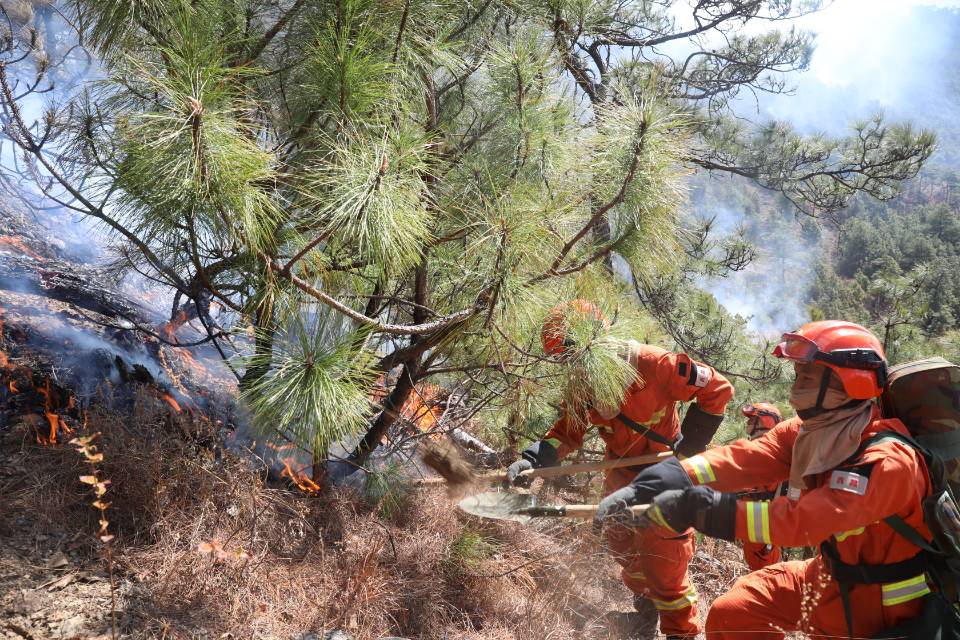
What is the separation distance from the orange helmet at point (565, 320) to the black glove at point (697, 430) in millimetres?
898

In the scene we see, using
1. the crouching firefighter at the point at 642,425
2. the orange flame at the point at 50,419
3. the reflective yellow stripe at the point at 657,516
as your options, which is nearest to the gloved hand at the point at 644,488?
the reflective yellow stripe at the point at 657,516

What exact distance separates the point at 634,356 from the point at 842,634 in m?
1.53

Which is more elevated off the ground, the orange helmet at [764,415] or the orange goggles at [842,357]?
the orange goggles at [842,357]

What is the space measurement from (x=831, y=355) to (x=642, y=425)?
1327 millimetres

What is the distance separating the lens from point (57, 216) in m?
4.96

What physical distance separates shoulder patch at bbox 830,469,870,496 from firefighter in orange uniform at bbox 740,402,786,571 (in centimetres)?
123

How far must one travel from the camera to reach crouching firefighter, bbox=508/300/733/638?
9.66 ft

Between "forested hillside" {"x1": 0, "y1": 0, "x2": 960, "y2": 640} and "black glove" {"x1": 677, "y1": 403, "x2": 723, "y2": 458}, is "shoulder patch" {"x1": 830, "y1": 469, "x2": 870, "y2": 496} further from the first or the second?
"black glove" {"x1": 677, "y1": 403, "x2": 723, "y2": 458}

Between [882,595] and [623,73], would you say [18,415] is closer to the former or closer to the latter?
[882,595]

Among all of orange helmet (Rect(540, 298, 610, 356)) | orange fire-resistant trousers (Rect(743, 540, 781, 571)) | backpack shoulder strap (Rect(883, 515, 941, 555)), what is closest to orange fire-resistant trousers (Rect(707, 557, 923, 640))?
backpack shoulder strap (Rect(883, 515, 941, 555))

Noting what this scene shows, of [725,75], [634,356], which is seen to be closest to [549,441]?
[634,356]

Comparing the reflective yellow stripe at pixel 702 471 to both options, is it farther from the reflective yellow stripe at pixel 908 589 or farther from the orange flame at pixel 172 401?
the orange flame at pixel 172 401

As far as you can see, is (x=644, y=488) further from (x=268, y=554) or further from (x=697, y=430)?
(x=268, y=554)

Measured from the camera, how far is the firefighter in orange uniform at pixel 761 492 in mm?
3812
